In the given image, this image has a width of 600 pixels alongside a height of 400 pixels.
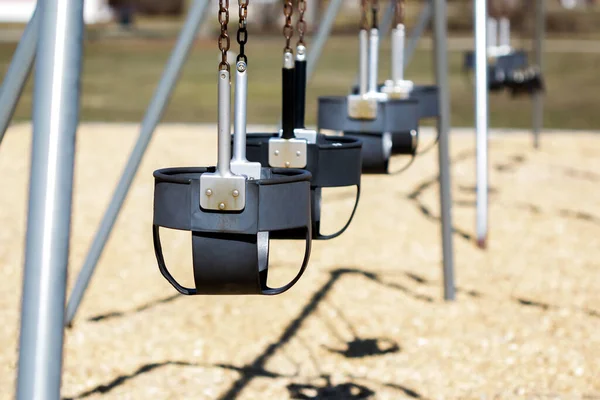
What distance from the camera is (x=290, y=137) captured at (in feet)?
8.41

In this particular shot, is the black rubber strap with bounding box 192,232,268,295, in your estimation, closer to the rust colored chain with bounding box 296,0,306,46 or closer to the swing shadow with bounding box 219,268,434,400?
the rust colored chain with bounding box 296,0,306,46

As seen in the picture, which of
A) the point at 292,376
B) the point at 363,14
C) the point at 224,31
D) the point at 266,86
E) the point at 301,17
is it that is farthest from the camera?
the point at 266,86

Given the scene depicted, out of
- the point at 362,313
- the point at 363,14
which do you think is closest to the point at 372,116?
the point at 363,14

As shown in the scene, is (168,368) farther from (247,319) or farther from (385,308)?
(385,308)

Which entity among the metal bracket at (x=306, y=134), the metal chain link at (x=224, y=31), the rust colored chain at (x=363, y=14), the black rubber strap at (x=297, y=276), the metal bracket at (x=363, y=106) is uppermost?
the rust colored chain at (x=363, y=14)

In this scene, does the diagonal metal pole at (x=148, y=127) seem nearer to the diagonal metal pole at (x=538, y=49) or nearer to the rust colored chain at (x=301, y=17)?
the rust colored chain at (x=301, y=17)

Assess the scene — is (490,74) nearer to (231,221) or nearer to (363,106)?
(363,106)

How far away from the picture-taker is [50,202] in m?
1.70

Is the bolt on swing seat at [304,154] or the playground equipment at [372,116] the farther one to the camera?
the playground equipment at [372,116]

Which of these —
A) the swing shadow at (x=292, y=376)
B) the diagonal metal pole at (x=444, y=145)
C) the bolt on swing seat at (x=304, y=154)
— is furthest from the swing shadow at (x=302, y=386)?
the bolt on swing seat at (x=304, y=154)

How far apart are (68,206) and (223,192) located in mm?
336

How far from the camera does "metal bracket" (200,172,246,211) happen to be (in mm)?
1946

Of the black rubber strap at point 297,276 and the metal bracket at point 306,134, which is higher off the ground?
the metal bracket at point 306,134

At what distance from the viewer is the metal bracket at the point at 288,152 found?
2.53 m
